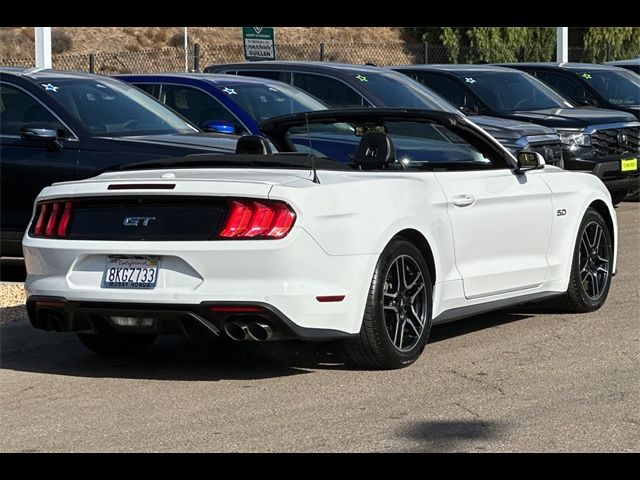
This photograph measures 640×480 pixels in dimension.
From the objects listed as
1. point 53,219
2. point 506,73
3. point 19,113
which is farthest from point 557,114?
point 53,219

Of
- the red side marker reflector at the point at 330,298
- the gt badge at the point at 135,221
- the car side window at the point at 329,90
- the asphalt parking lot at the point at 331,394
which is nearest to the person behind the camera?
the asphalt parking lot at the point at 331,394

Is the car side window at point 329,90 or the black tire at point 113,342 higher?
the car side window at point 329,90

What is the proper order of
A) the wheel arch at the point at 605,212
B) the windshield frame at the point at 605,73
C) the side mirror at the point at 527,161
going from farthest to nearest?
the windshield frame at the point at 605,73 → the wheel arch at the point at 605,212 → the side mirror at the point at 527,161

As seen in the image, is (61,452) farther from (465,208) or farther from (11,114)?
(11,114)

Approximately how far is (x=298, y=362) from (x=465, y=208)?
1369 millimetres

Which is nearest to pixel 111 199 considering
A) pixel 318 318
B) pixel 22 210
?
pixel 318 318

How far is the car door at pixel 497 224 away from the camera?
8.30 meters

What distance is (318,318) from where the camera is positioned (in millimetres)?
7188

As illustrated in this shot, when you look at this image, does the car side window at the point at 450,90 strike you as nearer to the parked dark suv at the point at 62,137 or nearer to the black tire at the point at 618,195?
the black tire at the point at 618,195

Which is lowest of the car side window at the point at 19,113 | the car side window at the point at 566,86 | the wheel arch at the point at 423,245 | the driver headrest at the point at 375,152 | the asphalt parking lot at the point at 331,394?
the asphalt parking lot at the point at 331,394

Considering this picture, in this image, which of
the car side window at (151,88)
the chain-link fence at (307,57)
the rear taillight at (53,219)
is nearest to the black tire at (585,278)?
the rear taillight at (53,219)

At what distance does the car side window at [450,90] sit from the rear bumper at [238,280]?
35.6 ft

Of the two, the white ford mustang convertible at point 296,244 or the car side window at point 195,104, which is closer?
the white ford mustang convertible at point 296,244
